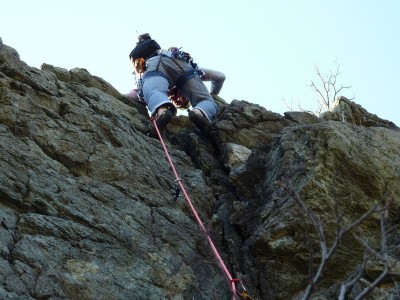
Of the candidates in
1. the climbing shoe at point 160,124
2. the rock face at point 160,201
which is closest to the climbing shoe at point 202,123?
the rock face at point 160,201

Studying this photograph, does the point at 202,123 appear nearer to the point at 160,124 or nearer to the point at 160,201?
the point at 160,124

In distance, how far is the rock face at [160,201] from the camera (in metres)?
5.48

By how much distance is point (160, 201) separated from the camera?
713cm

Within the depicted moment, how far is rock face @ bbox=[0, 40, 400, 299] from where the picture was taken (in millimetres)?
5477

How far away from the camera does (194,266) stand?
621 cm

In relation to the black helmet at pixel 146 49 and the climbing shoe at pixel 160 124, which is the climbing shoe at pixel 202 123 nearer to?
the climbing shoe at pixel 160 124

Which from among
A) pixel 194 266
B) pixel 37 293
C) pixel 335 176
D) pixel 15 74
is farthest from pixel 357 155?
pixel 15 74

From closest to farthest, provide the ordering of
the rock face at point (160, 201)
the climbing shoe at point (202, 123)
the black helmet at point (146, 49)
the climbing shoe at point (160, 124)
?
the rock face at point (160, 201) < the climbing shoe at point (160, 124) < the climbing shoe at point (202, 123) < the black helmet at point (146, 49)

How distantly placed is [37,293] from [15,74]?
174 inches

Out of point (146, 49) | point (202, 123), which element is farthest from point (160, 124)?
point (146, 49)

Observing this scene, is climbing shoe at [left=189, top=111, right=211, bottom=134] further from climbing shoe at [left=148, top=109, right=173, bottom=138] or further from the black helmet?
the black helmet

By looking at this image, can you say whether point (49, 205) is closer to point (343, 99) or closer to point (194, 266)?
point (194, 266)

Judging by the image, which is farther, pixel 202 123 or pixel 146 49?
pixel 146 49

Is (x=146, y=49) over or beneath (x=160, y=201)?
over
